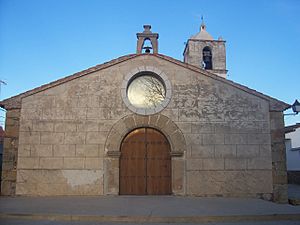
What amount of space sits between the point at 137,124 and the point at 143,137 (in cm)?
55

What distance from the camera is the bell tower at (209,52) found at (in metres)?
30.4

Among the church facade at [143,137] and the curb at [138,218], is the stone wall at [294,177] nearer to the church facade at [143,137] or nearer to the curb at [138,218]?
the church facade at [143,137]

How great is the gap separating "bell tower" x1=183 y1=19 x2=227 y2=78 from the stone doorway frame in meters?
20.2

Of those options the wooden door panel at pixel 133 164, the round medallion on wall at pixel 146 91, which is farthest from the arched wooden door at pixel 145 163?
the round medallion on wall at pixel 146 91

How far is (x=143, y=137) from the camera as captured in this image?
11.2 meters

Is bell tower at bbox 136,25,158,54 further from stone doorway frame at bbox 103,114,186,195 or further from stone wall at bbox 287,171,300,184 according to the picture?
stone wall at bbox 287,171,300,184

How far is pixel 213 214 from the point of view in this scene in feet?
24.1

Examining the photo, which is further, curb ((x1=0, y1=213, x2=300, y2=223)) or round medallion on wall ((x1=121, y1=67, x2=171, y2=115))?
round medallion on wall ((x1=121, y1=67, x2=171, y2=115))

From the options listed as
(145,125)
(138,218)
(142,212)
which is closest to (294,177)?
(145,125)

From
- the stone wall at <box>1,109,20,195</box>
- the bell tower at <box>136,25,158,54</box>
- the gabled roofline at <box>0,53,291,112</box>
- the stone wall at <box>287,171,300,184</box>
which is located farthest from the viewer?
the stone wall at <box>287,171,300,184</box>

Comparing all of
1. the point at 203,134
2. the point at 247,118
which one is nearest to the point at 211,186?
the point at 203,134

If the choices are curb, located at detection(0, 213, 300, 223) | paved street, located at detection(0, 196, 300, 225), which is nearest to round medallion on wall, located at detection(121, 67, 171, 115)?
paved street, located at detection(0, 196, 300, 225)

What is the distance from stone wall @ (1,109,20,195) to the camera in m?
10.6

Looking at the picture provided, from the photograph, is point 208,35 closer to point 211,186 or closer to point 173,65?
point 173,65
